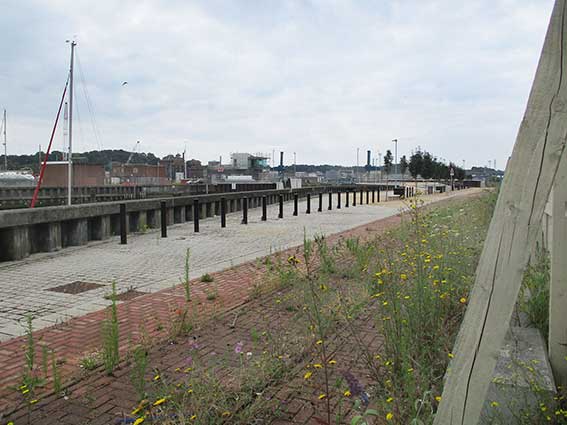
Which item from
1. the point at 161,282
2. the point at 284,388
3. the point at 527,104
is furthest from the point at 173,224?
the point at 527,104

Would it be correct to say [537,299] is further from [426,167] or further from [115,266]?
[426,167]

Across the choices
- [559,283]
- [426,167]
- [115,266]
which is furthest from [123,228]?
[426,167]

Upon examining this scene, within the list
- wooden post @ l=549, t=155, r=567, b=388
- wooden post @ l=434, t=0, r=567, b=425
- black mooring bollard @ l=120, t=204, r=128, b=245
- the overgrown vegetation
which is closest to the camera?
wooden post @ l=434, t=0, r=567, b=425

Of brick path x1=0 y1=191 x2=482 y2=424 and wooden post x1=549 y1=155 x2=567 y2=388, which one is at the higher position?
wooden post x1=549 y1=155 x2=567 y2=388

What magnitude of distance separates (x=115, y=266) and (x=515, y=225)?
8.46 m

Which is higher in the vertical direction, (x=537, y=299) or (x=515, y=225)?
(x=515, y=225)

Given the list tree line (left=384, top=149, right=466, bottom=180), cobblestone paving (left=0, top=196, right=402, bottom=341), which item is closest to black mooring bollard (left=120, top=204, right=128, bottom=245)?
cobblestone paving (left=0, top=196, right=402, bottom=341)

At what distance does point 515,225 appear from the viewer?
5.79 ft

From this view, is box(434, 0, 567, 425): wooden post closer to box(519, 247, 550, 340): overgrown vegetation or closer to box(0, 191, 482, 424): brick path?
box(519, 247, 550, 340): overgrown vegetation

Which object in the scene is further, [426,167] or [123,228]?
[426,167]

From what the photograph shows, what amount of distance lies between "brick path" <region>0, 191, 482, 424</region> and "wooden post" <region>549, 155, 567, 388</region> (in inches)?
110

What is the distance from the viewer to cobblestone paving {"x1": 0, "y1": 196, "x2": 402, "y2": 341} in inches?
245

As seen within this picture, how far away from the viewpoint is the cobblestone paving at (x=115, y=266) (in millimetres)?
6216

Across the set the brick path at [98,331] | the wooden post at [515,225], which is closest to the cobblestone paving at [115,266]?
the brick path at [98,331]
